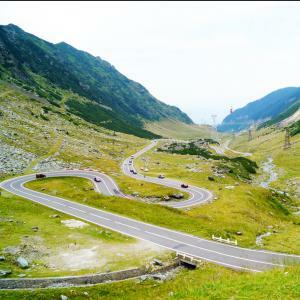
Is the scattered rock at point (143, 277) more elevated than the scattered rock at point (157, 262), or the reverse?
the scattered rock at point (157, 262)

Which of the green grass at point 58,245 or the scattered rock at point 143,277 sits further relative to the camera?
the green grass at point 58,245

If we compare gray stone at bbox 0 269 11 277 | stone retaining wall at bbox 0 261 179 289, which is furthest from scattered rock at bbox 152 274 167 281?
gray stone at bbox 0 269 11 277

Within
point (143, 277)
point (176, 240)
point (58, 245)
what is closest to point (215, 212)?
point (176, 240)

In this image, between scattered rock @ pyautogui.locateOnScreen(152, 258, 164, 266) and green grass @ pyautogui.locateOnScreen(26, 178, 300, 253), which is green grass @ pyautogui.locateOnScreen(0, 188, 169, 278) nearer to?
scattered rock @ pyautogui.locateOnScreen(152, 258, 164, 266)

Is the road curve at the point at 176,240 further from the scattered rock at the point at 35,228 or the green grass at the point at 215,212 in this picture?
the scattered rock at the point at 35,228

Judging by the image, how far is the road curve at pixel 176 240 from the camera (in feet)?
163

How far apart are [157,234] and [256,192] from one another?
5662cm

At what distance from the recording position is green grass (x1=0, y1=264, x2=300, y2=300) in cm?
2808

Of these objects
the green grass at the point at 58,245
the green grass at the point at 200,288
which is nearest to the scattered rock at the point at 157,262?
the green grass at the point at 58,245

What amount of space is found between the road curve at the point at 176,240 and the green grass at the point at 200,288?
15.5 ft

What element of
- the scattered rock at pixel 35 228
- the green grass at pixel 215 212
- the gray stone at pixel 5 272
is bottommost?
the green grass at pixel 215 212

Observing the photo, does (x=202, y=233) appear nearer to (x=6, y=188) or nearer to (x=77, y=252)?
(x=77, y=252)

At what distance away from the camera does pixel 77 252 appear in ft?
161

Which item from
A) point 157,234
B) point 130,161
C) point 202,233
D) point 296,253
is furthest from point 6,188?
point 130,161
